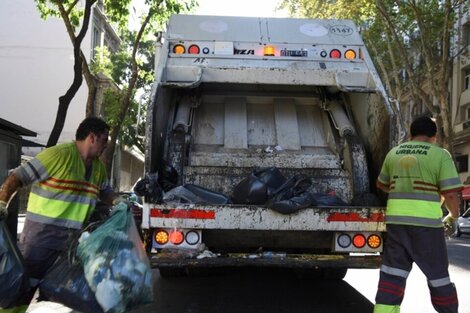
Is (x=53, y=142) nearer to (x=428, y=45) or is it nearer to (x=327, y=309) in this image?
(x=327, y=309)

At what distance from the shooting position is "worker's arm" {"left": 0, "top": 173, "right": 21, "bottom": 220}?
343 cm

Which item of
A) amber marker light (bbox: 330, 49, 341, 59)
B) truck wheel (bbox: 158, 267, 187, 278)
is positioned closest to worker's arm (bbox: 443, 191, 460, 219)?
Result: amber marker light (bbox: 330, 49, 341, 59)

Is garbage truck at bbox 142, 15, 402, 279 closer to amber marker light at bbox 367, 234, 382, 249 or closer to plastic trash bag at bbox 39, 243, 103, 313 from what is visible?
amber marker light at bbox 367, 234, 382, 249

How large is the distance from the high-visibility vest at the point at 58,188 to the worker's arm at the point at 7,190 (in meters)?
0.08

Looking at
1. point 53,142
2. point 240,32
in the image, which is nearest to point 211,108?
point 240,32

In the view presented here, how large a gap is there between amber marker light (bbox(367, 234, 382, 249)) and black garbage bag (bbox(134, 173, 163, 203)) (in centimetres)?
174

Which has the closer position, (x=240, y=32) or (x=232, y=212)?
(x=232, y=212)

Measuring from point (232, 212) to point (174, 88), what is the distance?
1.85 metres

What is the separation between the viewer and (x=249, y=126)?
6227mm

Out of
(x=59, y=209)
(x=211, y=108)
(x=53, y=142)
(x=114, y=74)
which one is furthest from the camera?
(x=114, y=74)

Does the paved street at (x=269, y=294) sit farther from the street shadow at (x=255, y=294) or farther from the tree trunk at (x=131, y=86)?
the tree trunk at (x=131, y=86)

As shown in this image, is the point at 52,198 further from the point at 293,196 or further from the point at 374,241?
the point at 374,241

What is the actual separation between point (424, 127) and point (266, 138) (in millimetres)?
2070

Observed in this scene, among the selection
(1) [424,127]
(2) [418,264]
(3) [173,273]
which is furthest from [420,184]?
(3) [173,273]
